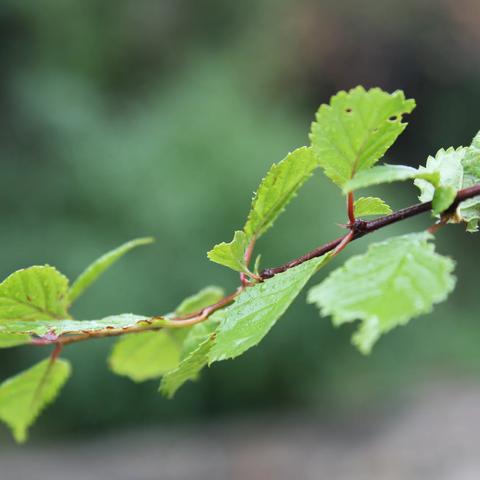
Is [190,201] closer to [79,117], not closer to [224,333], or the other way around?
[79,117]

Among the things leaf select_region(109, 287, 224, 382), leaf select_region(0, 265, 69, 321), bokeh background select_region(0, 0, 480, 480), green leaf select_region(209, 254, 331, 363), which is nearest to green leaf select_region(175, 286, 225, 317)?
leaf select_region(109, 287, 224, 382)

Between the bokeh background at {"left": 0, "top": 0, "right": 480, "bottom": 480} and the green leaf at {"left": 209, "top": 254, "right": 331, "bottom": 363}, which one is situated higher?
the bokeh background at {"left": 0, "top": 0, "right": 480, "bottom": 480}

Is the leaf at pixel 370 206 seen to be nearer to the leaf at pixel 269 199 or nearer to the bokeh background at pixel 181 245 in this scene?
the leaf at pixel 269 199

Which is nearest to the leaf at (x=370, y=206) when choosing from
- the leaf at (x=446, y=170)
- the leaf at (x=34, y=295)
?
the leaf at (x=446, y=170)

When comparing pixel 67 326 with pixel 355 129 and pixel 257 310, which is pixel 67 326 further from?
pixel 355 129

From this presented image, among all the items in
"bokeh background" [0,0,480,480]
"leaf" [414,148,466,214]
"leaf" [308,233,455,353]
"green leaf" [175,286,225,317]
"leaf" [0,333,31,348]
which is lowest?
"leaf" [308,233,455,353]

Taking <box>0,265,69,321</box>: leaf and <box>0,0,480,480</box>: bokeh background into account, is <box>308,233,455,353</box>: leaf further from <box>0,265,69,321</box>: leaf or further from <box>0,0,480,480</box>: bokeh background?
<box>0,0,480,480</box>: bokeh background
